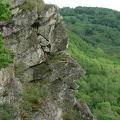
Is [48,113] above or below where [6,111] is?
below

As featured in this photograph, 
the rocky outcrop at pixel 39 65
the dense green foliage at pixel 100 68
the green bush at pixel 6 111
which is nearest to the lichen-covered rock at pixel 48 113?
the rocky outcrop at pixel 39 65

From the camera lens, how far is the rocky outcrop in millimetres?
23661

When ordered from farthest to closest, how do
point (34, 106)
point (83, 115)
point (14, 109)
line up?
point (83, 115), point (34, 106), point (14, 109)

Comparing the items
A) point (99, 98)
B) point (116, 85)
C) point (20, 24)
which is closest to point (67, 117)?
point (20, 24)

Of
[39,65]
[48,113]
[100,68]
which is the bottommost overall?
[100,68]

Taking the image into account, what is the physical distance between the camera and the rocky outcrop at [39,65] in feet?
77.6

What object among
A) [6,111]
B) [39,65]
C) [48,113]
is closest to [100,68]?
[39,65]

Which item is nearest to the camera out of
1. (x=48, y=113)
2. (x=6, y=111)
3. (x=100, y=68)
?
(x=6, y=111)

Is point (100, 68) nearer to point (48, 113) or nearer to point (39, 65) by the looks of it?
point (39, 65)

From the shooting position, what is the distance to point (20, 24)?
24.4m

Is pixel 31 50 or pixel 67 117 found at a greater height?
pixel 31 50

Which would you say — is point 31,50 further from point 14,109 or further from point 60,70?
point 14,109

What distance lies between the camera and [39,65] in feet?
85.8

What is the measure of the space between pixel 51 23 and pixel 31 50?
2554 mm
